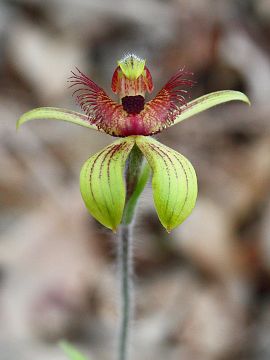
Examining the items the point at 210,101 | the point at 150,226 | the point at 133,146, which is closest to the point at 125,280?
the point at 133,146

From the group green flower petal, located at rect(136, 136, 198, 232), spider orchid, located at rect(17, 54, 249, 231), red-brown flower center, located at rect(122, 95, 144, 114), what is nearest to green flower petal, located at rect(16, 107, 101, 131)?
spider orchid, located at rect(17, 54, 249, 231)

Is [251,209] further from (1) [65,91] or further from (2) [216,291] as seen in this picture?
(1) [65,91]

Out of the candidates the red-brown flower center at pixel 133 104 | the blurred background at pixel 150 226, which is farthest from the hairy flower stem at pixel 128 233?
the blurred background at pixel 150 226

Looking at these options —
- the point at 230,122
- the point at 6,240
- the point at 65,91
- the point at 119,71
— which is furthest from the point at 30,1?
the point at 119,71

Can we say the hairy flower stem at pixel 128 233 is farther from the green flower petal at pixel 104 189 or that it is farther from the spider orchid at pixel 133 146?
the green flower petal at pixel 104 189

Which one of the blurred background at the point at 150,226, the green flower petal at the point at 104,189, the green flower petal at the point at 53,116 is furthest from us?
the blurred background at the point at 150,226

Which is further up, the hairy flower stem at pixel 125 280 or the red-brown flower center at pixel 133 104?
the red-brown flower center at pixel 133 104
